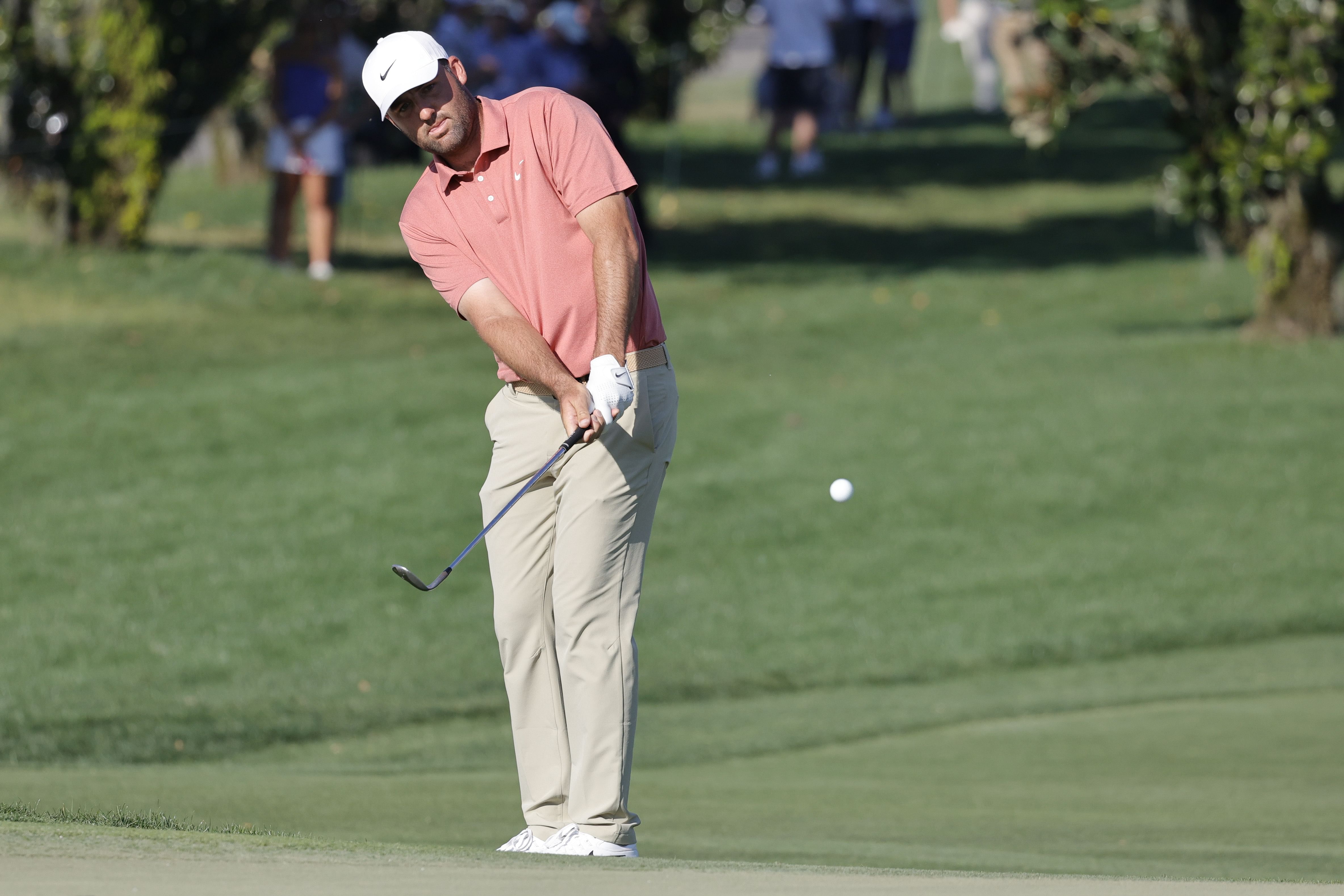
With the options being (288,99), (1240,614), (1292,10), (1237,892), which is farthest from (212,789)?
(288,99)

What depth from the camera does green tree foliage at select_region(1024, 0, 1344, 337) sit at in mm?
13602

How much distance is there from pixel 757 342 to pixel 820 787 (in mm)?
→ 9608

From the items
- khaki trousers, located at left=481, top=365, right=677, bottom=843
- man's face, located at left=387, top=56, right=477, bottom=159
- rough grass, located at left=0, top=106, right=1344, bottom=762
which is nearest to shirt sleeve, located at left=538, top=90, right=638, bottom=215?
man's face, located at left=387, top=56, right=477, bottom=159

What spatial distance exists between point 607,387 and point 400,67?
0.96 metres

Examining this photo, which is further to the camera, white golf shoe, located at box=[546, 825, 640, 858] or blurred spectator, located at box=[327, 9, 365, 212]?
blurred spectator, located at box=[327, 9, 365, 212]

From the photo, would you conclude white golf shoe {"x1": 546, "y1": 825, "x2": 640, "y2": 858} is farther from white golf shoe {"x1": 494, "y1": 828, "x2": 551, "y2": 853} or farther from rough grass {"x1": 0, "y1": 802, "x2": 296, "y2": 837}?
rough grass {"x1": 0, "y1": 802, "x2": 296, "y2": 837}

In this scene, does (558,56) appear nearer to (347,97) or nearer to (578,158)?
(347,97)

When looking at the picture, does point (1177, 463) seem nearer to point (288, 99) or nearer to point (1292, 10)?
point (1292, 10)

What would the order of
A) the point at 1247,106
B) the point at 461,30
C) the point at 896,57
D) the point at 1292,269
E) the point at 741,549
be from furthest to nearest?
the point at 896,57 → the point at 461,30 → the point at 1292,269 → the point at 1247,106 → the point at 741,549

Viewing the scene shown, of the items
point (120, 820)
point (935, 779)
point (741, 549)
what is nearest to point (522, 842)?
point (120, 820)

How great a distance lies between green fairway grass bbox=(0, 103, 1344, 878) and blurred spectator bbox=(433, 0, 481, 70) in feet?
6.81

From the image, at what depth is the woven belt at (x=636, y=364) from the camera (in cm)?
521

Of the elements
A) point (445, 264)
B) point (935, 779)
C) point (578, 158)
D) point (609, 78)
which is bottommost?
point (935, 779)

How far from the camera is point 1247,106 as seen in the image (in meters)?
14.0
